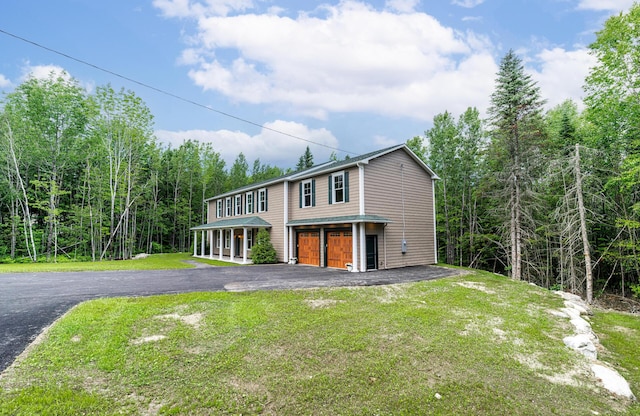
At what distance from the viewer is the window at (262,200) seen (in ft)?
62.7

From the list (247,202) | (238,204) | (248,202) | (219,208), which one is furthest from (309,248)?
(219,208)

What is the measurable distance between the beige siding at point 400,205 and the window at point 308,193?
3.40m

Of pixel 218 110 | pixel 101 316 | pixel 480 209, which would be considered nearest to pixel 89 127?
pixel 218 110

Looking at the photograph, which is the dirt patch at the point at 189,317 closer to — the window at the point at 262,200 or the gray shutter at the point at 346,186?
the gray shutter at the point at 346,186

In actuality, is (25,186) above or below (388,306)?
above

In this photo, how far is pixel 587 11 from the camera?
45.8 feet

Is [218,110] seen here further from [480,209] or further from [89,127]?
[480,209]

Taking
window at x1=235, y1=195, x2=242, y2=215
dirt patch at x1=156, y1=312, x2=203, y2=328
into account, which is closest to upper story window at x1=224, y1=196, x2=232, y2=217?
window at x1=235, y1=195, x2=242, y2=215

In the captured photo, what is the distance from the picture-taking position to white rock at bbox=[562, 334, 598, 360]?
4840 mm

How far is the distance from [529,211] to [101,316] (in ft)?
56.2

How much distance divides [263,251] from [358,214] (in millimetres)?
6694

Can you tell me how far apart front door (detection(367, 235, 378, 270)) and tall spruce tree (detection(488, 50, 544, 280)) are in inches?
261

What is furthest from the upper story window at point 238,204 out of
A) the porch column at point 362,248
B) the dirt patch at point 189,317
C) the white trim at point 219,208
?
the dirt patch at point 189,317

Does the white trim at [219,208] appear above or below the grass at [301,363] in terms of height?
above
